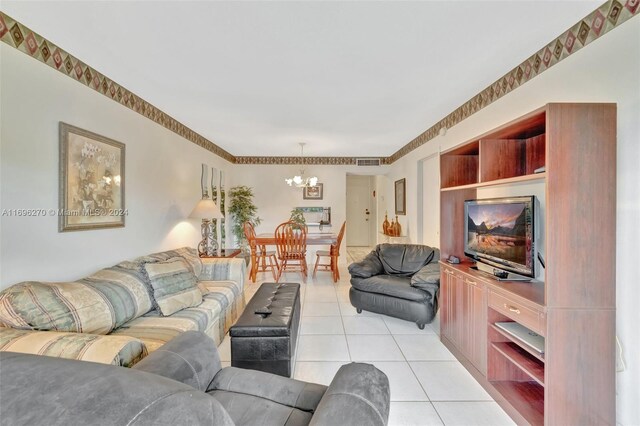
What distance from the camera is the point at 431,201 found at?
4.31m

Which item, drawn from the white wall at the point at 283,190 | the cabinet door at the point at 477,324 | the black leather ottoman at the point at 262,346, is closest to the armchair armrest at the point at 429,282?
the cabinet door at the point at 477,324

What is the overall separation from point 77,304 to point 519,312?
267 centimetres

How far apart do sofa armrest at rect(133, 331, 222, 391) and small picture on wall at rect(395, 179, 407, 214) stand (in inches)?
177

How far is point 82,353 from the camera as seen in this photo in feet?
4.20

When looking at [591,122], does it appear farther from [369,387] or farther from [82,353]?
[82,353]

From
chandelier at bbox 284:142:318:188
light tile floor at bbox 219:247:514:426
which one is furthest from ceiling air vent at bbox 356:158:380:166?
light tile floor at bbox 219:247:514:426

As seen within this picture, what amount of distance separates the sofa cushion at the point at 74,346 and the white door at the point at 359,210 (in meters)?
7.95

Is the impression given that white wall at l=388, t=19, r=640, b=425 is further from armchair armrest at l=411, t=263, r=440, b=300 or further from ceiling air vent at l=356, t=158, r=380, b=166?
ceiling air vent at l=356, t=158, r=380, b=166

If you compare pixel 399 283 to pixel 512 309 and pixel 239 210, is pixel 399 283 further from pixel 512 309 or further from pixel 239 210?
pixel 239 210

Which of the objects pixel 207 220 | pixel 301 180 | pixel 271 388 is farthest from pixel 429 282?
pixel 207 220

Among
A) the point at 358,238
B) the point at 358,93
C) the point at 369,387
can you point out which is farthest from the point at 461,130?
the point at 358,238

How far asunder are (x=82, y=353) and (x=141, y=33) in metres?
1.86

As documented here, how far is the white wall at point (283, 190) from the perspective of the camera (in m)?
6.36

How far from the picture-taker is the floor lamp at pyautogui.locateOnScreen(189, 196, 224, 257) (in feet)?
12.2
